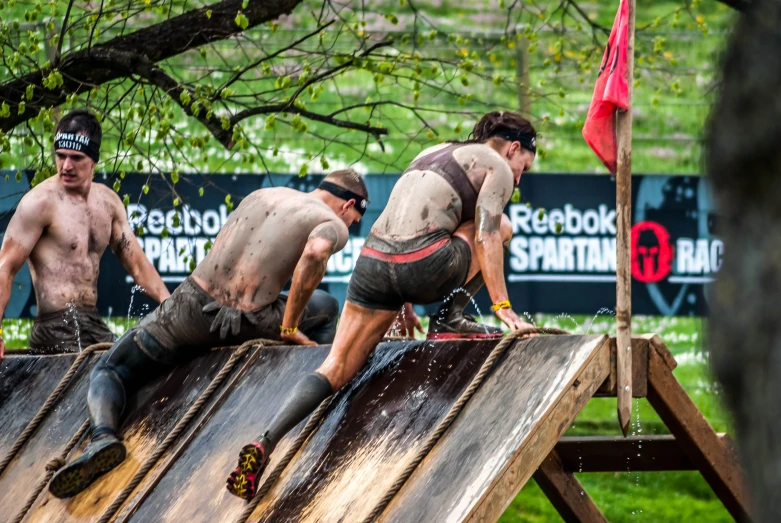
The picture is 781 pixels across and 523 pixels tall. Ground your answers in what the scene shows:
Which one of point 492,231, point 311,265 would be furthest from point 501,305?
point 311,265

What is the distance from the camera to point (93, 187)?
8414 millimetres

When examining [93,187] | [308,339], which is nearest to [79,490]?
[308,339]

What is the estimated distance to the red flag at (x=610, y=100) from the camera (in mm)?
4797

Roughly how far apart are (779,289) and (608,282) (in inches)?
405

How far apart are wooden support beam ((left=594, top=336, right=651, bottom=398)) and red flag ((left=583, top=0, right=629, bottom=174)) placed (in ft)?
2.18

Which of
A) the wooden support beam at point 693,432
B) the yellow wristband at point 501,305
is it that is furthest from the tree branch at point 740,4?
the yellow wristband at point 501,305

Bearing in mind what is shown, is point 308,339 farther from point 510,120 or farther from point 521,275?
point 521,275

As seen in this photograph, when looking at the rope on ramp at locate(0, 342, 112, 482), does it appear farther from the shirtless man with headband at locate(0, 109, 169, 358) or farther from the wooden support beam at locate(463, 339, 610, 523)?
the wooden support beam at locate(463, 339, 610, 523)

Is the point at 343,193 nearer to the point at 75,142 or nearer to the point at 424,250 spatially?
the point at 424,250

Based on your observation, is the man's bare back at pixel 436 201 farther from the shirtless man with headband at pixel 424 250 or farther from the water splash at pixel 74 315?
the water splash at pixel 74 315

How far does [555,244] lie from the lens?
11.2 m

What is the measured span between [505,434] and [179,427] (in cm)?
216

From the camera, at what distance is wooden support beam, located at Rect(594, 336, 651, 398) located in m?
4.52

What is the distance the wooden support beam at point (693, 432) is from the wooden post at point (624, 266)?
0.14m
